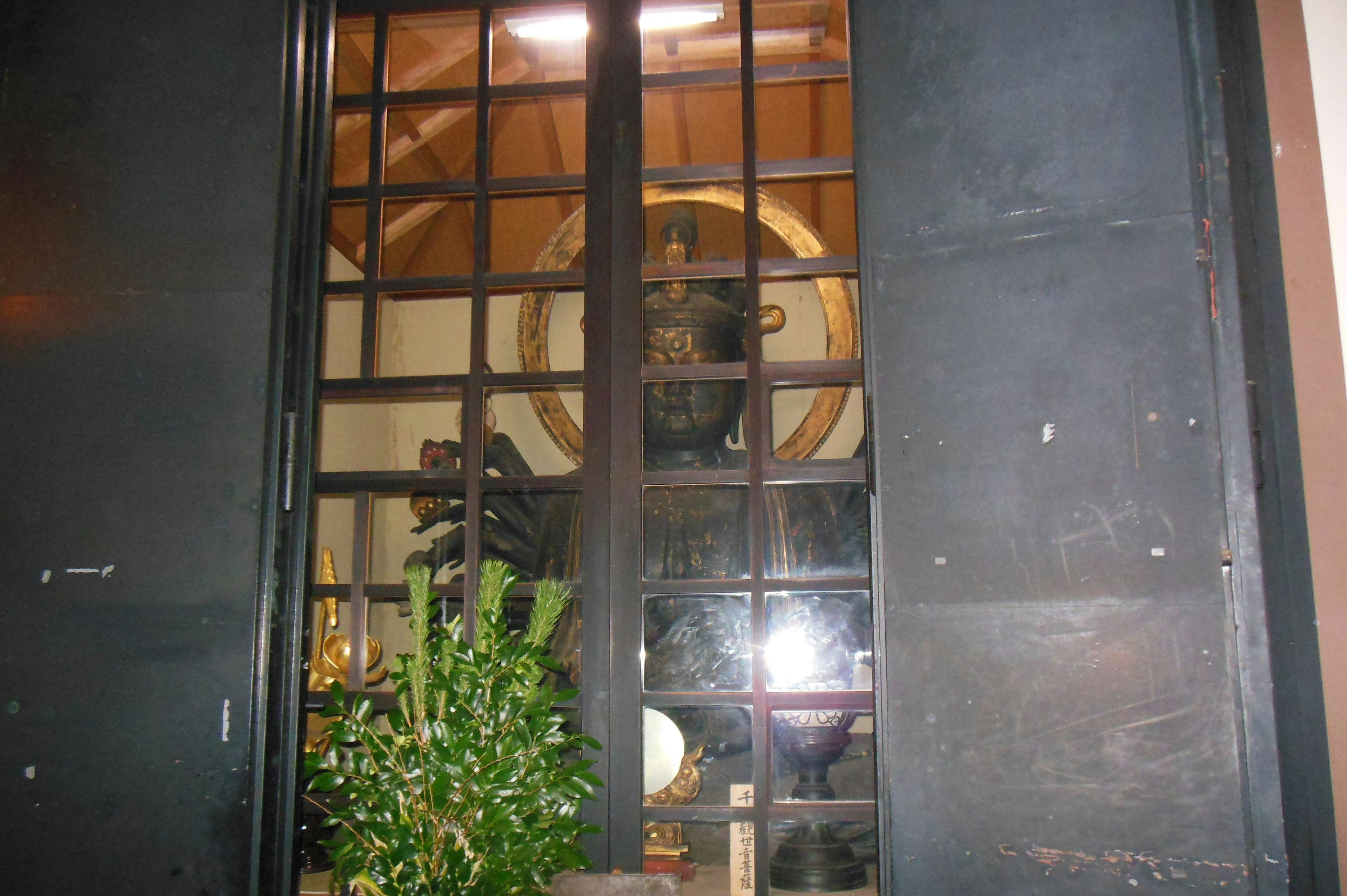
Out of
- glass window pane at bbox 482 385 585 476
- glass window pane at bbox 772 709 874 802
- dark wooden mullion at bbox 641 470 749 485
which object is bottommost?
glass window pane at bbox 772 709 874 802

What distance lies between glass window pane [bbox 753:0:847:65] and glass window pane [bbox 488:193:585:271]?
1.69ft

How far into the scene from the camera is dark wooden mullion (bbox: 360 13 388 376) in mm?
2004

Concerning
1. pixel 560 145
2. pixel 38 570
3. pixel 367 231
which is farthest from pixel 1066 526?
pixel 38 570

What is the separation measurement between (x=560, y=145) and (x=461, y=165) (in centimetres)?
25

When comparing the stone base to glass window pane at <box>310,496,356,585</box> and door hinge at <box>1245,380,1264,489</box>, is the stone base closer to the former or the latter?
glass window pane at <box>310,496,356,585</box>

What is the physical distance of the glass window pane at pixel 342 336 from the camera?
2.81 m

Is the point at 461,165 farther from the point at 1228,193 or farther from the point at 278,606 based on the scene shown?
the point at 1228,193

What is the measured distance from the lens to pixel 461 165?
224 centimetres

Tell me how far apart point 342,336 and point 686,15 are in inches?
54.4

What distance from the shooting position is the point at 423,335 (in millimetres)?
2764

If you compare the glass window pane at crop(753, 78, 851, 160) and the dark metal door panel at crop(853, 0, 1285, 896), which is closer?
the dark metal door panel at crop(853, 0, 1285, 896)

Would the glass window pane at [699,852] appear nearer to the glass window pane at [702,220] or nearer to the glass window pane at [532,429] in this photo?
the glass window pane at [532,429]

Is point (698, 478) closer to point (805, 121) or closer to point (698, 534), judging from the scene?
point (698, 534)

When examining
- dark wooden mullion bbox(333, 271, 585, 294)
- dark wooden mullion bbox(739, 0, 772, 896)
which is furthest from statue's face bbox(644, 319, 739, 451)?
dark wooden mullion bbox(333, 271, 585, 294)
